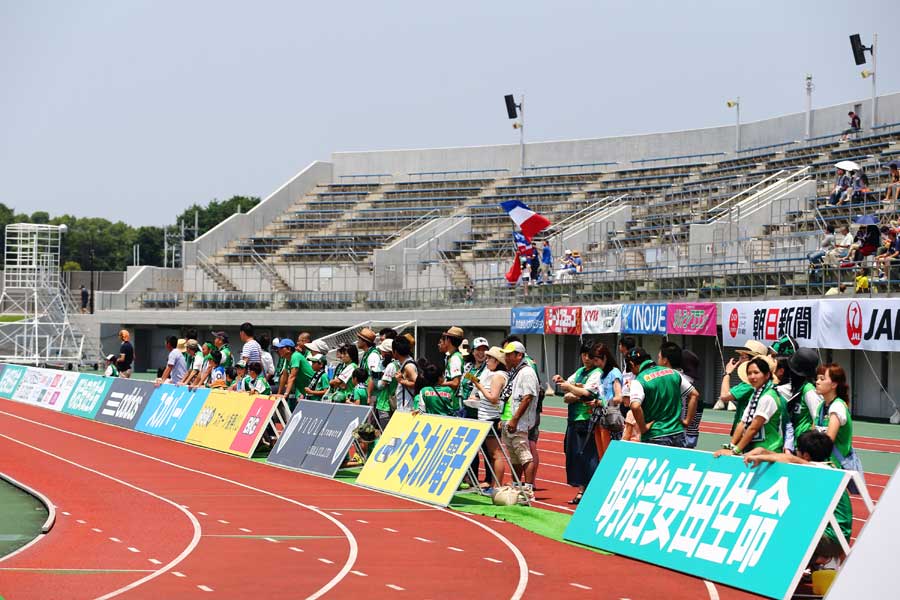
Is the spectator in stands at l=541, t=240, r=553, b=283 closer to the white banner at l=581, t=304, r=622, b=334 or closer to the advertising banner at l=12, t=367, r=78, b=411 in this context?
the white banner at l=581, t=304, r=622, b=334

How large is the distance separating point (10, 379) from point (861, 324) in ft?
75.5

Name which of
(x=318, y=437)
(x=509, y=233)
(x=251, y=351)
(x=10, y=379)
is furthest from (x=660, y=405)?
(x=509, y=233)

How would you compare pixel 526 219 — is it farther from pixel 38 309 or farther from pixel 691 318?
pixel 38 309

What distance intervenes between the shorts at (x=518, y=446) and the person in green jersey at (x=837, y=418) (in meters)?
4.46

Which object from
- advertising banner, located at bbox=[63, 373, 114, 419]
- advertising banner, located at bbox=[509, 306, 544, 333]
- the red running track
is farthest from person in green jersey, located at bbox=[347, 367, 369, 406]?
advertising banner, located at bbox=[509, 306, 544, 333]

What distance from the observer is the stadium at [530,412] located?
886 centimetres

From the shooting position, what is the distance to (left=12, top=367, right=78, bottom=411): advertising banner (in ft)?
95.0

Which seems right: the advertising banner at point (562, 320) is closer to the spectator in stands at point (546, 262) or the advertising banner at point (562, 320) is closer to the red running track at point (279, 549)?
the spectator in stands at point (546, 262)

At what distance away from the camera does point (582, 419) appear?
1276 centimetres

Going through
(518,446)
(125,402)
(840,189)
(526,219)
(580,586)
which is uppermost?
(840,189)

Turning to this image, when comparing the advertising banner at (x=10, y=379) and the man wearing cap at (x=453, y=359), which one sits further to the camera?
the advertising banner at (x=10, y=379)

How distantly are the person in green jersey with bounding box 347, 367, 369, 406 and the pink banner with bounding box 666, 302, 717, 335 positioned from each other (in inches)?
508

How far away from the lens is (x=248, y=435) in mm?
18500

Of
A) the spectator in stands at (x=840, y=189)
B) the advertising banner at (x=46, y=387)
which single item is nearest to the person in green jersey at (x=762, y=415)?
the advertising banner at (x=46, y=387)
